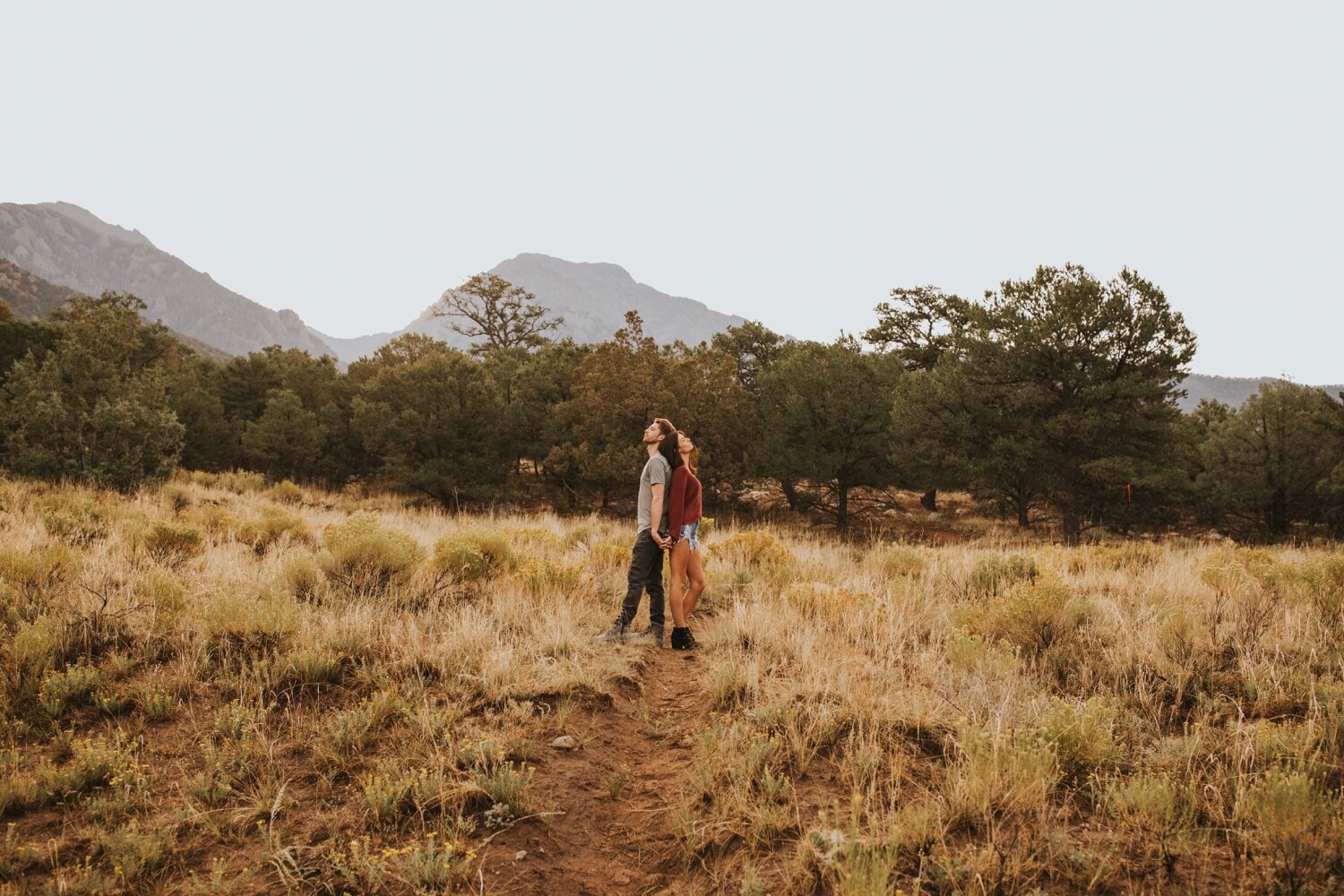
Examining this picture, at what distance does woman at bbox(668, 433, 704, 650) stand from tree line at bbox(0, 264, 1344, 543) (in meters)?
14.9

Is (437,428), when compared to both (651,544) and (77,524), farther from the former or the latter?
(651,544)

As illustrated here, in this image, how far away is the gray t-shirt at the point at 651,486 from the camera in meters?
5.73

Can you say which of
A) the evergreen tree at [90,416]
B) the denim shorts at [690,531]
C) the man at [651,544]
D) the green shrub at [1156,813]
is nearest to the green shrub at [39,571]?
the man at [651,544]

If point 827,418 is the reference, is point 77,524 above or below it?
below

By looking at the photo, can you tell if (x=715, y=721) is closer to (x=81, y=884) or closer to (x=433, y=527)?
(x=81, y=884)

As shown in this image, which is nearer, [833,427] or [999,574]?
[999,574]

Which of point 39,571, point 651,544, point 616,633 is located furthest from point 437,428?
point 616,633

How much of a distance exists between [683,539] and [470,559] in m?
2.80

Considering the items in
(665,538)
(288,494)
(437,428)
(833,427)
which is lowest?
(288,494)

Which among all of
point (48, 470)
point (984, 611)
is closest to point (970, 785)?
point (984, 611)

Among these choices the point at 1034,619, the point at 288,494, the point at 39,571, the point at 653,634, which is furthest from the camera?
the point at 288,494

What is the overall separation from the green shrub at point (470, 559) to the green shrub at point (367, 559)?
278 millimetres

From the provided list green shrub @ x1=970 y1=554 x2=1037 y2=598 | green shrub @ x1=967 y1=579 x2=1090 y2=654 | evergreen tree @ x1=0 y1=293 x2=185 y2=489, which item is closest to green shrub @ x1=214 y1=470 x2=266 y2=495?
evergreen tree @ x1=0 y1=293 x2=185 y2=489

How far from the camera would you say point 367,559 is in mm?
6637
